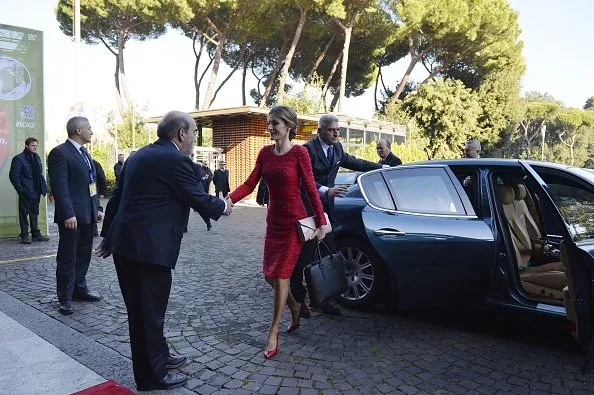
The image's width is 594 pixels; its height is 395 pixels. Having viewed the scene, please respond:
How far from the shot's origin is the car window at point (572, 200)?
356cm

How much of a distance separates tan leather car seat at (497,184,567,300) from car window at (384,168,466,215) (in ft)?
1.35

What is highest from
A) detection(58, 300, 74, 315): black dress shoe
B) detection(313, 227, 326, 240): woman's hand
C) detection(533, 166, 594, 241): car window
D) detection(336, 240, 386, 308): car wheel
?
detection(533, 166, 594, 241): car window

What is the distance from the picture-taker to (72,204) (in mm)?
4555

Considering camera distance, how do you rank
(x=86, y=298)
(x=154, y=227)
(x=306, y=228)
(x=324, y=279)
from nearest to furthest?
(x=154, y=227) → (x=306, y=228) → (x=324, y=279) → (x=86, y=298)

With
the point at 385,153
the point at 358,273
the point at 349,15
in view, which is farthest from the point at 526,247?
the point at 349,15

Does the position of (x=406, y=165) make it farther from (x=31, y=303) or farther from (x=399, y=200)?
(x=31, y=303)

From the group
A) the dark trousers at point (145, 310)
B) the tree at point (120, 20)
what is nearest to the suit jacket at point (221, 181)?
the dark trousers at point (145, 310)

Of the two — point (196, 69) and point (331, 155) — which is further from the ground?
point (196, 69)

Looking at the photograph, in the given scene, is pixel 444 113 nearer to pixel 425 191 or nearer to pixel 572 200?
pixel 572 200

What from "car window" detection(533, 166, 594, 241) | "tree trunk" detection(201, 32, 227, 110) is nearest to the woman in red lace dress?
"car window" detection(533, 166, 594, 241)

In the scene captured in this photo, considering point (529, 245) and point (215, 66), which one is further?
point (215, 66)

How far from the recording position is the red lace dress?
139 inches

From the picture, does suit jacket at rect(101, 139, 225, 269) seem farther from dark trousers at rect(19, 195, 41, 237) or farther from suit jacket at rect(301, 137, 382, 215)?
dark trousers at rect(19, 195, 41, 237)

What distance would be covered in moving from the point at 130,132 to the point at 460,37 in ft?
84.4
